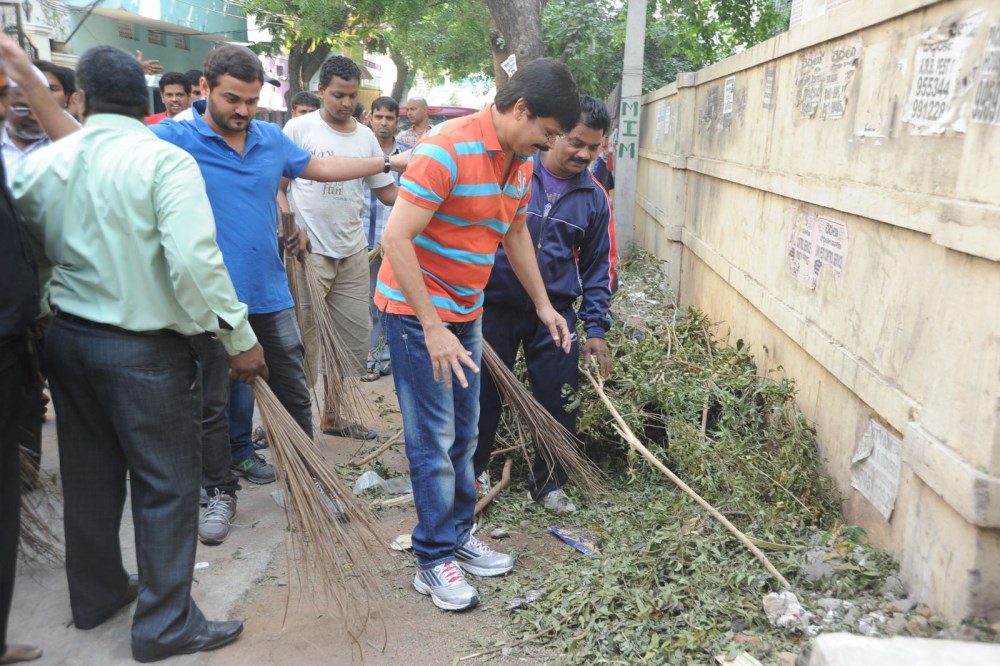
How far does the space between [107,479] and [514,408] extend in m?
1.75

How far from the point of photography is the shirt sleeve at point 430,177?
269 centimetres

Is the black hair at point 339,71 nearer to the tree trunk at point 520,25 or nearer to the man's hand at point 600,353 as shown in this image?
the man's hand at point 600,353

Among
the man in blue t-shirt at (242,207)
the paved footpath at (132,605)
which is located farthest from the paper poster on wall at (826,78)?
the paved footpath at (132,605)

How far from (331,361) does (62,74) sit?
6.55ft

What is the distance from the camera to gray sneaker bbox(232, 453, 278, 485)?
421cm

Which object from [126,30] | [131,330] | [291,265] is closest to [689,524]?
[131,330]

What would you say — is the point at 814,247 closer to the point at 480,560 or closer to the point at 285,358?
the point at 480,560

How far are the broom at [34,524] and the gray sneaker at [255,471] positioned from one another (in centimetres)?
98

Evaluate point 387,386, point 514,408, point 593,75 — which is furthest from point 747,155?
point 593,75

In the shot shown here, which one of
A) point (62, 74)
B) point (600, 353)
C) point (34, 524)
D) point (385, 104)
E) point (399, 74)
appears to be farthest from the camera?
point (399, 74)

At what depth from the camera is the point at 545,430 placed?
3.78m

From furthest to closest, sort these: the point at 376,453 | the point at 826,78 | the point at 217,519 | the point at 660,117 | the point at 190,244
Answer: the point at 660,117, the point at 376,453, the point at 826,78, the point at 217,519, the point at 190,244

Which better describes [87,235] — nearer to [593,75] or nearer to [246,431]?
[246,431]

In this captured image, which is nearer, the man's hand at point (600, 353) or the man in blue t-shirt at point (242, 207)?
the man in blue t-shirt at point (242, 207)
